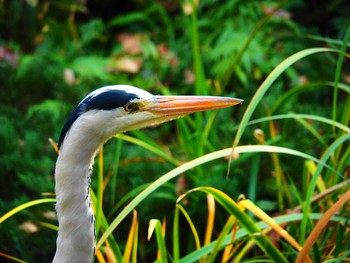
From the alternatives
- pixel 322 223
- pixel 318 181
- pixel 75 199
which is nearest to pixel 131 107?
pixel 75 199

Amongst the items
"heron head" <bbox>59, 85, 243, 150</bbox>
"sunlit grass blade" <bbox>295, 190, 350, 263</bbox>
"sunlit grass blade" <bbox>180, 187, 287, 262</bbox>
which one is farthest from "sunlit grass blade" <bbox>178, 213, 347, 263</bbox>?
"heron head" <bbox>59, 85, 243, 150</bbox>

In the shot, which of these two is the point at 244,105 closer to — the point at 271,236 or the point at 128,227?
the point at 128,227

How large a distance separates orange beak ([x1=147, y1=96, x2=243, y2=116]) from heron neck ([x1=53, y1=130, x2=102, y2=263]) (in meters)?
0.23

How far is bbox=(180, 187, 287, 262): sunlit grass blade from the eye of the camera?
2240 mm

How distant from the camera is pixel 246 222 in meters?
2.31

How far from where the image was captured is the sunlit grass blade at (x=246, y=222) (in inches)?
88.2

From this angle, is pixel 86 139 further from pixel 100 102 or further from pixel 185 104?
pixel 185 104

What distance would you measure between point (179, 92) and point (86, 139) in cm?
224

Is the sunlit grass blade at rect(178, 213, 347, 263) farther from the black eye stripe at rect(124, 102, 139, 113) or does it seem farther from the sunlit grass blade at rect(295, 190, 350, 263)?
the black eye stripe at rect(124, 102, 139, 113)

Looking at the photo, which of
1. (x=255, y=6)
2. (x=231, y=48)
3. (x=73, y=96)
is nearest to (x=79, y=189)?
(x=73, y=96)

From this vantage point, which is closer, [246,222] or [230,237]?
[246,222]

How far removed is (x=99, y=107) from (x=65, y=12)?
10.1ft

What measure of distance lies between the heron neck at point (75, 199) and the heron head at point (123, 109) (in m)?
0.04

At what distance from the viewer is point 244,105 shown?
12.4 feet
